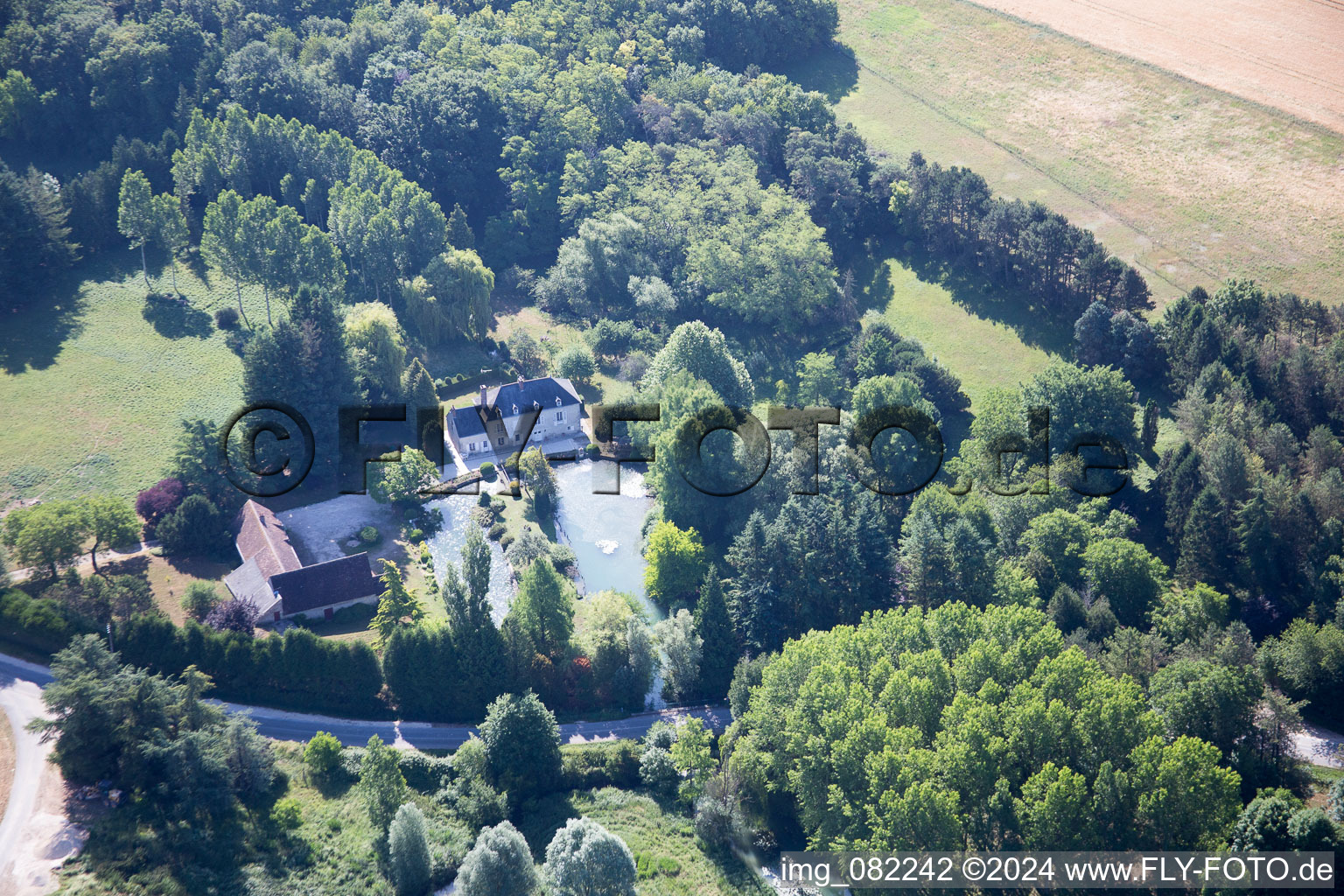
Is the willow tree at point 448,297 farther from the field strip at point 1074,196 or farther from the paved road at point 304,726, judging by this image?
the field strip at point 1074,196

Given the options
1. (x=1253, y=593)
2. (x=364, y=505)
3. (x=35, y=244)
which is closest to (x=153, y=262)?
(x=35, y=244)

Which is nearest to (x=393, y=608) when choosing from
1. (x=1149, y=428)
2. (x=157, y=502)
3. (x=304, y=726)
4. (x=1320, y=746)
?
(x=304, y=726)

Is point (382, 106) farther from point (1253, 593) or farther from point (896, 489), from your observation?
point (1253, 593)

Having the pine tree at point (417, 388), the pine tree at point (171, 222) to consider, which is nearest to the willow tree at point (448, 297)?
the pine tree at point (417, 388)

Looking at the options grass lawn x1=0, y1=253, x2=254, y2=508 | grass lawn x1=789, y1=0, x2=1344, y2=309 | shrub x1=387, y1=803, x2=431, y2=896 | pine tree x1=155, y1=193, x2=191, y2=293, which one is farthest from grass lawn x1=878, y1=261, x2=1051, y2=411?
pine tree x1=155, y1=193, x2=191, y2=293

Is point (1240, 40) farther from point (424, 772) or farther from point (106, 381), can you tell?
point (106, 381)

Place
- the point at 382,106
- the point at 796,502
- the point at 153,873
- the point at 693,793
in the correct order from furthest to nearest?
the point at 382,106 → the point at 796,502 → the point at 693,793 → the point at 153,873

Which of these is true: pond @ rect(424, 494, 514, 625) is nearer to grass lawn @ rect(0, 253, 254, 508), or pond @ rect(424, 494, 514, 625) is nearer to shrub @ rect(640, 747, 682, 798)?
shrub @ rect(640, 747, 682, 798)
